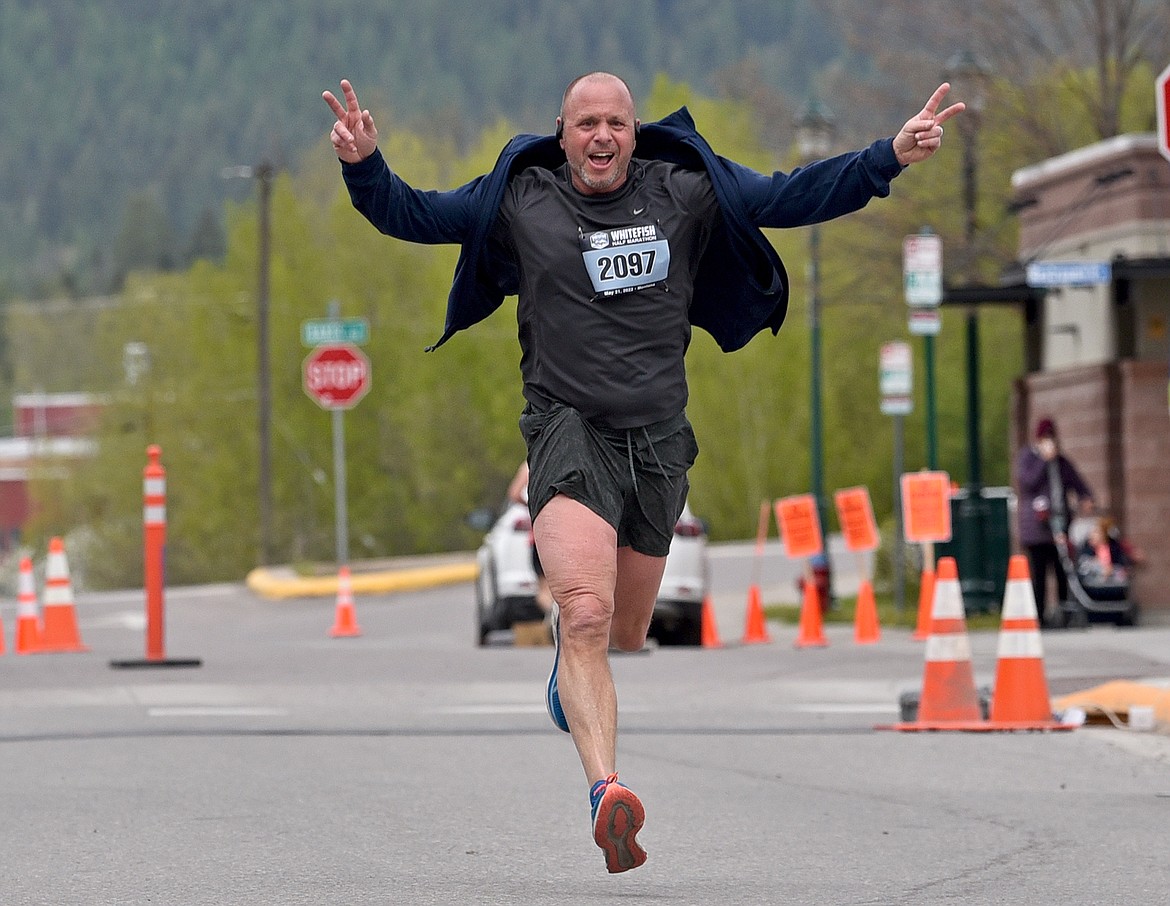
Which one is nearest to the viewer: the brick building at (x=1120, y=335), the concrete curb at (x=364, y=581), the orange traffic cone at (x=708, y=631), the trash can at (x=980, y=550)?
the orange traffic cone at (x=708, y=631)

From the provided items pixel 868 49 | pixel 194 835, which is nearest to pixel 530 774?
pixel 194 835

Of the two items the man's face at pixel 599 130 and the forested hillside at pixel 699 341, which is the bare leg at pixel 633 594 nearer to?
the man's face at pixel 599 130

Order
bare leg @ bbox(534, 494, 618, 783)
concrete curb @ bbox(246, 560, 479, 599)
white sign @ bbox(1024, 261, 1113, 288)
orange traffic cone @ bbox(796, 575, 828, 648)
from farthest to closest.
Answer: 1. concrete curb @ bbox(246, 560, 479, 599)
2. white sign @ bbox(1024, 261, 1113, 288)
3. orange traffic cone @ bbox(796, 575, 828, 648)
4. bare leg @ bbox(534, 494, 618, 783)

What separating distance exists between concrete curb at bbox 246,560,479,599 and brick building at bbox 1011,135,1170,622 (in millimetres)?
10768

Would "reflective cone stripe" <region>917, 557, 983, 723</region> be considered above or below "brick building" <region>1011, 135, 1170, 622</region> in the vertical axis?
below

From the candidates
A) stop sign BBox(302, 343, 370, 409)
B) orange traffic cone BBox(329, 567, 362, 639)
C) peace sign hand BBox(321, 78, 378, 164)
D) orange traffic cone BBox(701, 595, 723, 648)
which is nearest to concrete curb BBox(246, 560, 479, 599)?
stop sign BBox(302, 343, 370, 409)

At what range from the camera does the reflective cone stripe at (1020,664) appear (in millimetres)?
10141

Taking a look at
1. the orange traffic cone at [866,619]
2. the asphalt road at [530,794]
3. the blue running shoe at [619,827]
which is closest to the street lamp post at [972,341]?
the orange traffic cone at [866,619]

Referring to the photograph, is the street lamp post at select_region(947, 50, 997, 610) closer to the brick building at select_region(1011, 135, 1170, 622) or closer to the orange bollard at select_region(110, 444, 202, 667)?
A: the brick building at select_region(1011, 135, 1170, 622)

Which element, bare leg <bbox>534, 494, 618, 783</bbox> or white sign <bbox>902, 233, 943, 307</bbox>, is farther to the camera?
white sign <bbox>902, 233, 943, 307</bbox>

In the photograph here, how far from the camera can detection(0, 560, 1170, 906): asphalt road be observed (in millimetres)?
6082

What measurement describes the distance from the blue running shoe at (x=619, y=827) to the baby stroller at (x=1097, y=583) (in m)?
13.7

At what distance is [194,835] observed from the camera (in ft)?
22.8

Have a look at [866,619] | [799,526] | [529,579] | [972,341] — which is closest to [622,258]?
[529,579]
